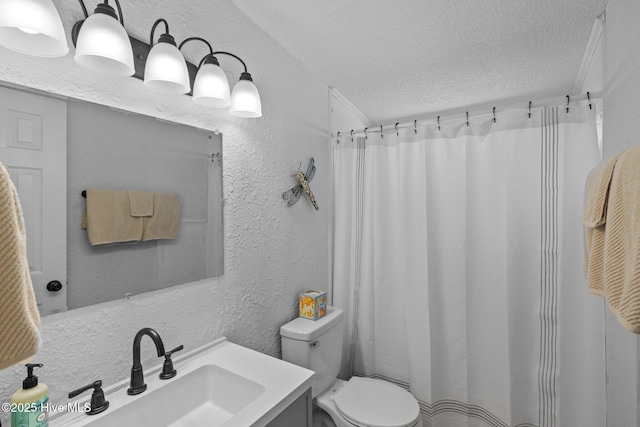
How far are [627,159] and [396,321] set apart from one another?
1398mm

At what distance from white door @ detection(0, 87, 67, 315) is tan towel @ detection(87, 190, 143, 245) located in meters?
0.06

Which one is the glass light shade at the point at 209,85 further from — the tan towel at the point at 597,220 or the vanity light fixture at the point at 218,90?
the tan towel at the point at 597,220

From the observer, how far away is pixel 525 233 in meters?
1.55

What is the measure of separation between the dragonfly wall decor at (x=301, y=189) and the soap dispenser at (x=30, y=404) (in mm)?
1097

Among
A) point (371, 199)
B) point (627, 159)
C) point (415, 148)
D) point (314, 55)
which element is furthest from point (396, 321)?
point (314, 55)

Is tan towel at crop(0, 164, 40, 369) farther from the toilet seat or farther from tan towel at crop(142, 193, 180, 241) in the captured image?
the toilet seat

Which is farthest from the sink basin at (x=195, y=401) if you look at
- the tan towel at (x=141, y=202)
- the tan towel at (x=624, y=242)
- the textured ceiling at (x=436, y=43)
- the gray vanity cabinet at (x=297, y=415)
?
the textured ceiling at (x=436, y=43)

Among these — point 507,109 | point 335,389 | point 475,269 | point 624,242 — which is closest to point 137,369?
point 335,389

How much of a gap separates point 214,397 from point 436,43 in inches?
74.5

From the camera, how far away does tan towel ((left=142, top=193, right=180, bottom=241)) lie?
99 centimetres

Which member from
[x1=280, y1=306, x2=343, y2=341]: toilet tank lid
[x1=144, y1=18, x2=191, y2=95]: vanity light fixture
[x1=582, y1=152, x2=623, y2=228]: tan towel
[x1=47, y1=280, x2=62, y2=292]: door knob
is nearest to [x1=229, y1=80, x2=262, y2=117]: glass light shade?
[x1=144, y1=18, x2=191, y2=95]: vanity light fixture

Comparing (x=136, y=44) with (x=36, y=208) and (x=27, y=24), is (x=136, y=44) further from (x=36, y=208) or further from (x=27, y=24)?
(x=36, y=208)

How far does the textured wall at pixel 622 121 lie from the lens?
986mm

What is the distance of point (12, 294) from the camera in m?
0.43
